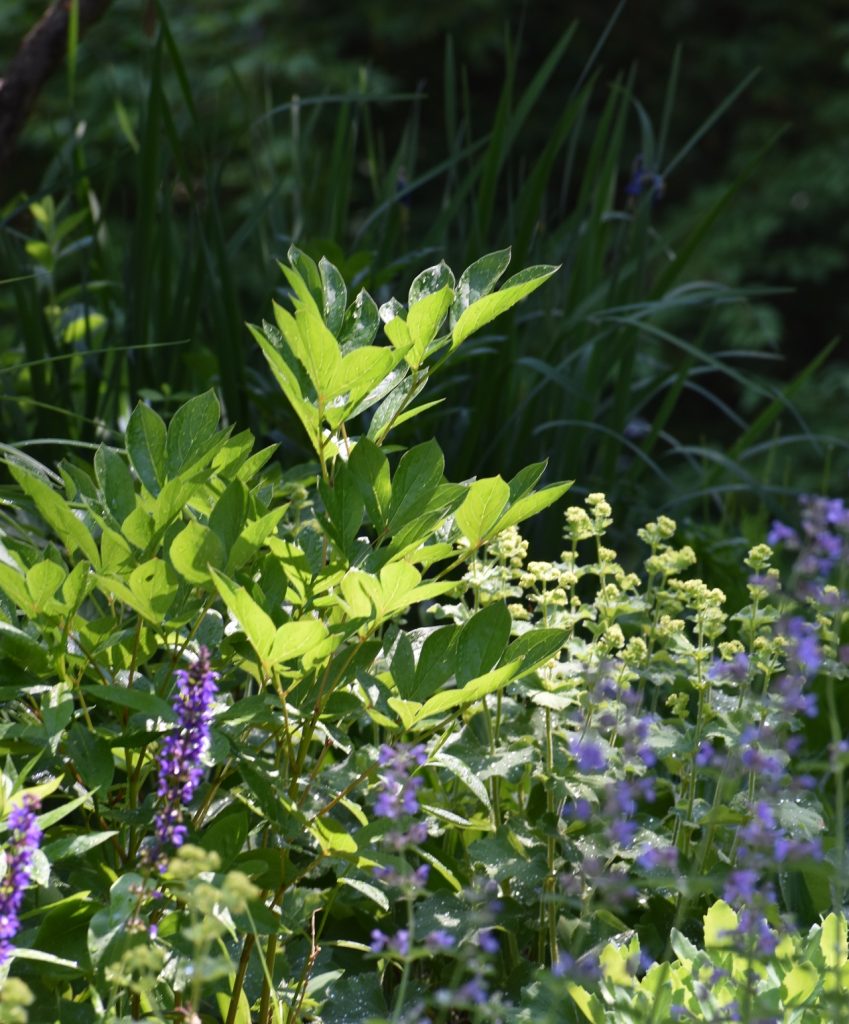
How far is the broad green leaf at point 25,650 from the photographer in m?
1.07

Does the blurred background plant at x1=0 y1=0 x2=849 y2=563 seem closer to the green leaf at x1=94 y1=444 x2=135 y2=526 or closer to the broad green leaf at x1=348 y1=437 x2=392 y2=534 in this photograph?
the green leaf at x1=94 y1=444 x2=135 y2=526

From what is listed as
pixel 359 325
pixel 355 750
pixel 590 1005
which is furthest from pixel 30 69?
pixel 590 1005

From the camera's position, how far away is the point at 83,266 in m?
2.41

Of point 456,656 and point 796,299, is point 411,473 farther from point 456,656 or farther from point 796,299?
point 796,299

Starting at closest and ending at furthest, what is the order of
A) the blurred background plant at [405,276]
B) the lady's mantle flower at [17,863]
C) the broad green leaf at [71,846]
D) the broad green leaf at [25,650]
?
the lady's mantle flower at [17,863]
the broad green leaf at [71,846]
the broad green leaf at [25,650]
the blurred background plant at [405,276]

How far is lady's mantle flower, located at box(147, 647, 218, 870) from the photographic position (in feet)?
3.07

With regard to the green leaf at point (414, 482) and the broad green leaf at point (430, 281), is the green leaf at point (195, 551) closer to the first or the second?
the green leaf at point (414, 482)

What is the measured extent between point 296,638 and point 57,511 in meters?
0.24

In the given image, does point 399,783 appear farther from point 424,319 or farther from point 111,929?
point 424,319

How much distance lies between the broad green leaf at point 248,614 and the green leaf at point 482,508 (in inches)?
9.0

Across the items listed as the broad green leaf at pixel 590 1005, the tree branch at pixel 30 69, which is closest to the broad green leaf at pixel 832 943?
the broad green leaf at pixel 590 1005

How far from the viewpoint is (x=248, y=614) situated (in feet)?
3.04

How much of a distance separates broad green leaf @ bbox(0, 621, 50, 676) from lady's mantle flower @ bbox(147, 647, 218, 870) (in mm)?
169

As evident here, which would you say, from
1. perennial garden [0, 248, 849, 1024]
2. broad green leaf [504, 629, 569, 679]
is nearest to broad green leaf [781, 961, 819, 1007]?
perennial garden [0, 248, 849, 1024]
